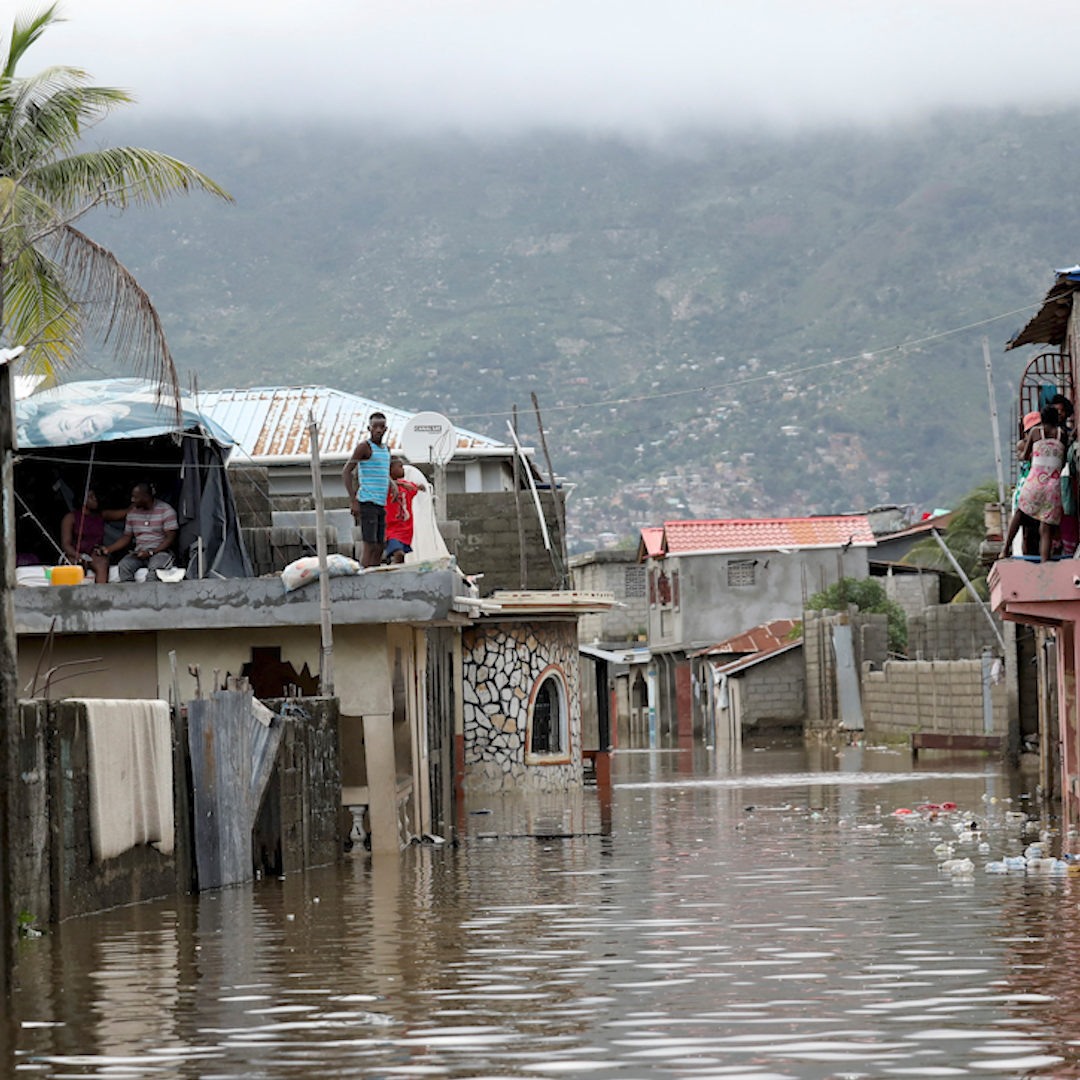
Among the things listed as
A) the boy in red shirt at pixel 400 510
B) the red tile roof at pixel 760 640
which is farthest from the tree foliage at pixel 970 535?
the boy in red shirt at pixel 400 510

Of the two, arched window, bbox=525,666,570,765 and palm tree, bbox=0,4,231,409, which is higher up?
palm tree, bbox=0,4,231,409

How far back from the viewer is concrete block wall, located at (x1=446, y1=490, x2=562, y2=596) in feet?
98.3

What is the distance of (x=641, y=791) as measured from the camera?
95.9 ft

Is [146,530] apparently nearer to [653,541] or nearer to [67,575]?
[67,575]

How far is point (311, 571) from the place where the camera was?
1703cm

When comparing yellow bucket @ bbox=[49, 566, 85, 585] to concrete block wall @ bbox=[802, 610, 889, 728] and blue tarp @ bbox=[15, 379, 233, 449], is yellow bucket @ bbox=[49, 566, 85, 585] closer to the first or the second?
blue tarp @ bbox=[15, 379, 233, 449]

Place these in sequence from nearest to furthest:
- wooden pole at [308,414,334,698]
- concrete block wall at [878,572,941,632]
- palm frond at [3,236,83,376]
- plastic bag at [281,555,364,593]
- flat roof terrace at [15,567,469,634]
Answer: wooden pole at [308,414,334,698] < plastic bag at [281,555,364,593] < flat roof terrace at [15,567,469,634] < palm frond at [3,236,83,376] < concrete block wall at [878,572,941,632]

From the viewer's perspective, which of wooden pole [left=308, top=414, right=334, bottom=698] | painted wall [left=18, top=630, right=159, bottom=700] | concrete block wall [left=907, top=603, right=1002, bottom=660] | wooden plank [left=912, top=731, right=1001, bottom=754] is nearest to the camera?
wooden pole [left=308, top=414, right=334, bottom=698]

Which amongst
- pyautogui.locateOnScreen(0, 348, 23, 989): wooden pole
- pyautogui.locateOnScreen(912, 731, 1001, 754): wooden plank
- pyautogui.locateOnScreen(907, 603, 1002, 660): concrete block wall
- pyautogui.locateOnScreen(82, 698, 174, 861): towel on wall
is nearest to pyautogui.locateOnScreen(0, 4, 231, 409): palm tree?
pyautogui.locateOnScreen(82, 698, 174, 861): towel on wall

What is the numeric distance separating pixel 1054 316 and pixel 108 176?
9362mm

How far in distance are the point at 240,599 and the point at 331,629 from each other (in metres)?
0.94

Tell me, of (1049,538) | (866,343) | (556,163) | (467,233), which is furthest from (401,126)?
(1049,538)

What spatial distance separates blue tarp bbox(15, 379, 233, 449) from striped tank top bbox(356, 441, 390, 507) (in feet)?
6.13

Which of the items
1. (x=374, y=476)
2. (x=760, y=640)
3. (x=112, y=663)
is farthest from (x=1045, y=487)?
(x=760, y=640)
